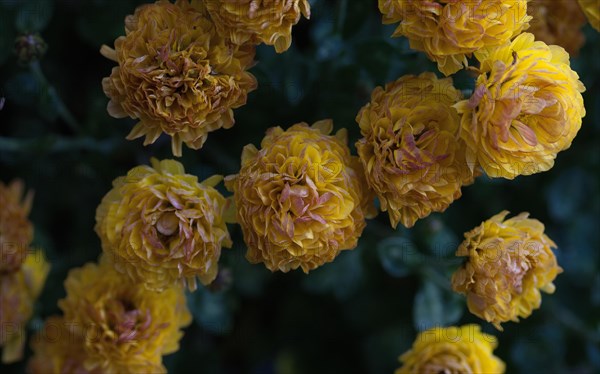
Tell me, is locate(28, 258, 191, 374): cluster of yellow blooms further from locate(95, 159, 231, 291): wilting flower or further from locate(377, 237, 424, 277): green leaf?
locate(377, 237, 424, 277): green leaf

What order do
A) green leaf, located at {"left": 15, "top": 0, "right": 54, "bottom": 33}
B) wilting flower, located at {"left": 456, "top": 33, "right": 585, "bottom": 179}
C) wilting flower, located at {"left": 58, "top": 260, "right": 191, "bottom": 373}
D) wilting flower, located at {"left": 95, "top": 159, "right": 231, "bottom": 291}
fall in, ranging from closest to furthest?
1. wilting flower, located at {"left": 456, "top": 33, "right": 585, "bottom": 179}
2. wilting flower, located at {"left": 95, "top": 159, "right": 231, "bottom": 291}
3. wilting flower, located at {"left": 58, "top": 260, "right": 191, "bottom": 373}
4. green leaf, located at {"left": 15, "top": 0, "right": 54, "bottom": 33}

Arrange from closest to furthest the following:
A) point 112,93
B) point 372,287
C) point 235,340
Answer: point 112,93
point 372,287
point 235,340

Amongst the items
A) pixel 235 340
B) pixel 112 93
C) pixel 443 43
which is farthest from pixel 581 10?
pixel 235 340

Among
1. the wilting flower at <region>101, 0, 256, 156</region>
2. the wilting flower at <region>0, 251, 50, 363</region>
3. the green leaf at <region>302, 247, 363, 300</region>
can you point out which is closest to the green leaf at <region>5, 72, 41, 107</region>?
the wilting flower at <region>0, 251, 50, 363</region>

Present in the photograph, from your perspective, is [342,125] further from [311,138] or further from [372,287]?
[372,287]

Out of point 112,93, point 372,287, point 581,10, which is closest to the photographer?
point 112,93

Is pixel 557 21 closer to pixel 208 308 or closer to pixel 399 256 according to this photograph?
pixel 399 256

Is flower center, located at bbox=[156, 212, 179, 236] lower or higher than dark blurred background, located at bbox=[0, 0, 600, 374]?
higher
